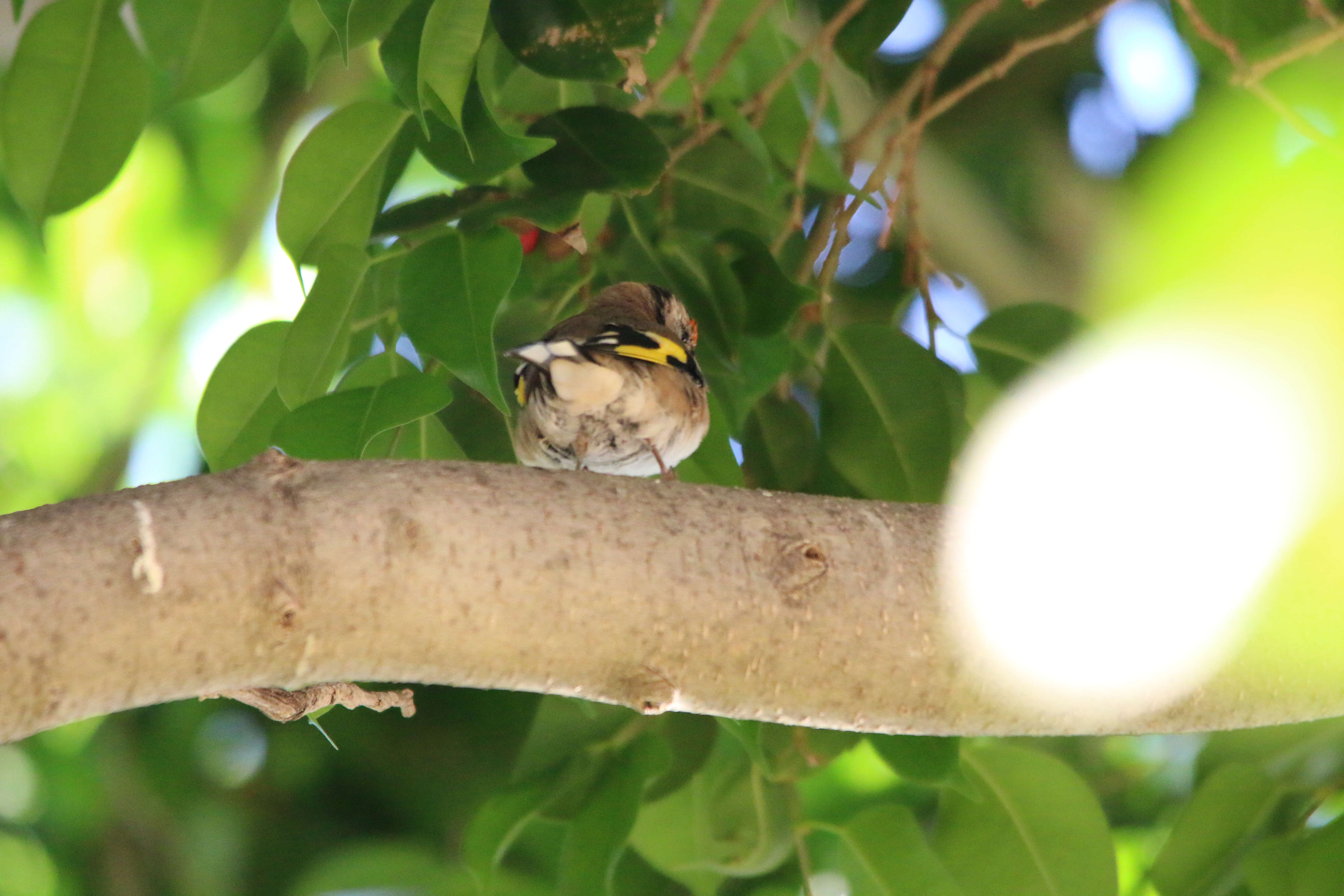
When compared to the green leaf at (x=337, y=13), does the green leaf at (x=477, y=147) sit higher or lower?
lower

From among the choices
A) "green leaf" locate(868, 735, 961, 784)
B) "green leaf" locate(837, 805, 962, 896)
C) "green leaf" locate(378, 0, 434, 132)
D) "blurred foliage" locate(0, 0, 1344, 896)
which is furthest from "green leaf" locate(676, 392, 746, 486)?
"green leaf" locate(378, 0, 434, 132)

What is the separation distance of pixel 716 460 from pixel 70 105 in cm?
106

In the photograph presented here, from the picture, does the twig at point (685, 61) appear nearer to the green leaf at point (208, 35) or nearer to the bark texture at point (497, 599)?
the green leaf at point (208, 35)

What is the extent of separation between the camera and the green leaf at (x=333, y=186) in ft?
5.30

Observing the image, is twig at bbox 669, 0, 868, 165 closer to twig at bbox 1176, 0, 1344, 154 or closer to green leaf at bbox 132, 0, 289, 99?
twig at bbox 1176, 0, 1344, 154

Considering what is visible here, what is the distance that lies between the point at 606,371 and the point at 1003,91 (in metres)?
2.11

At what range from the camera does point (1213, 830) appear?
1956mm

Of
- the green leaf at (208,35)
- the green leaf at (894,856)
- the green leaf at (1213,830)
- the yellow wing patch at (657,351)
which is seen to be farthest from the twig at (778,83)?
the green leaf at (1213,830)

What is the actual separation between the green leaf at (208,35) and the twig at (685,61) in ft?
1.73

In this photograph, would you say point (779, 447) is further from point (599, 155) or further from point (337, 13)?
point (337, 13)

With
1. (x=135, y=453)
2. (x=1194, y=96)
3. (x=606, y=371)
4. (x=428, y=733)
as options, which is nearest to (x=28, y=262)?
(x=135, y=453)

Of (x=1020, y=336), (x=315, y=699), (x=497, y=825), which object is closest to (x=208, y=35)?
(x=315, y=699)

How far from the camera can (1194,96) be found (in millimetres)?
2961

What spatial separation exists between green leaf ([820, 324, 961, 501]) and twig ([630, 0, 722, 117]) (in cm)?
46
